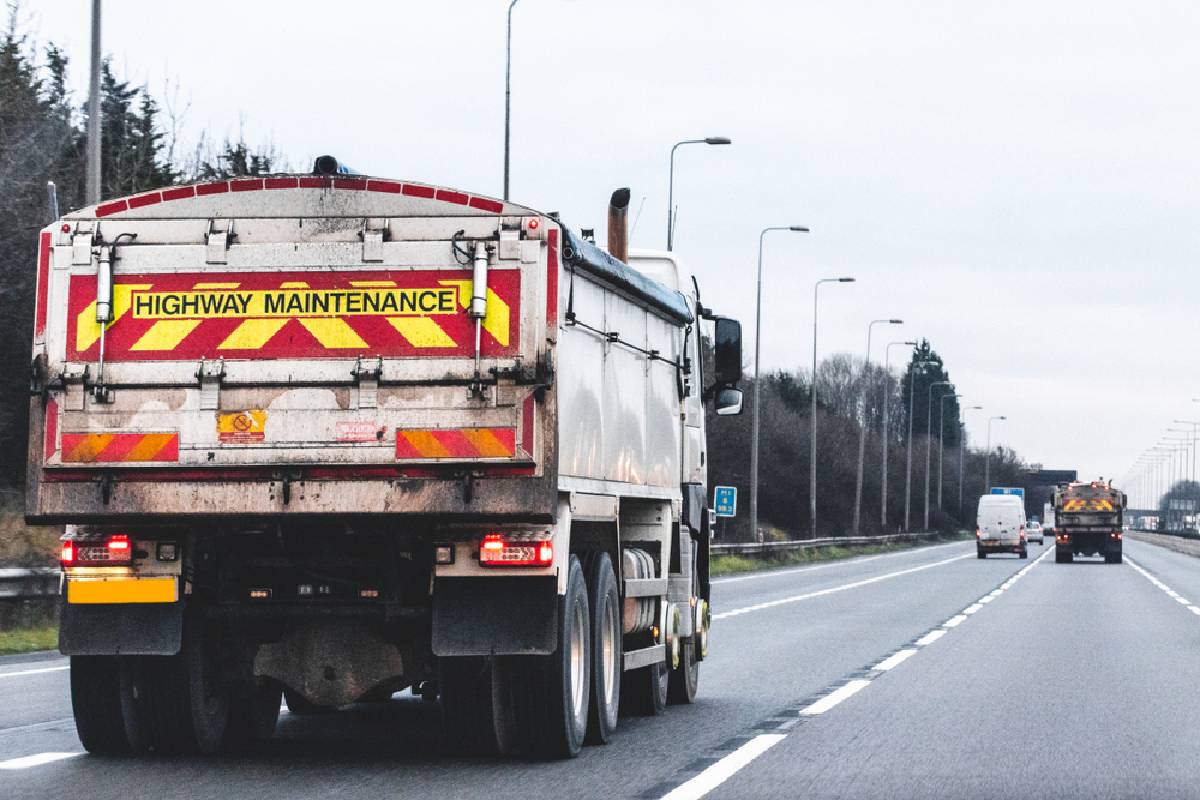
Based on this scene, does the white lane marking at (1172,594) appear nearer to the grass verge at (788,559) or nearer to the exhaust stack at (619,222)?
the grass verge at (788,559)

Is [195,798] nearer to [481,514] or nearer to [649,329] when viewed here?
[481,514]

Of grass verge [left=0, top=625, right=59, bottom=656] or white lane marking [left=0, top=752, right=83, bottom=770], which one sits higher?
grass verge [left=0, top=625, right=59, bottom=656]

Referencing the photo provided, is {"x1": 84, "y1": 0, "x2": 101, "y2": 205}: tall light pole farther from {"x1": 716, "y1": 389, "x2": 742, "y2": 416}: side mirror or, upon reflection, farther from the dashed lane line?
the dashed lane line

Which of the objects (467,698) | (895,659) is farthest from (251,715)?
(895,659)

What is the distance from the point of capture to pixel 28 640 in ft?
66.9

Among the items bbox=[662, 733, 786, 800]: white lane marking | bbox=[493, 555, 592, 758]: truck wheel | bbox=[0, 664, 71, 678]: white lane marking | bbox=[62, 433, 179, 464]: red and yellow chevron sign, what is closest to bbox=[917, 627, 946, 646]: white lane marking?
bbox=[0, 664, 71, 678]: white lane marking

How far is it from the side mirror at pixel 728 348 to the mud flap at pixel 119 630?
17.9 ft

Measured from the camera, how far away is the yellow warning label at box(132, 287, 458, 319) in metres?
10.1

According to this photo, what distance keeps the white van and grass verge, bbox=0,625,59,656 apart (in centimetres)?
5614

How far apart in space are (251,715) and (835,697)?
5.10 m

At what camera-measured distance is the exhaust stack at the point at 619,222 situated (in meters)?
14.4

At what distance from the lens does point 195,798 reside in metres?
9.20

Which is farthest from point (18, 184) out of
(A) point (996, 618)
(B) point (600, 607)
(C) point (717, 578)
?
(B) point (600, 607)

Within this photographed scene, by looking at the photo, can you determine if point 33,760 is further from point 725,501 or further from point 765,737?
point 725,501
